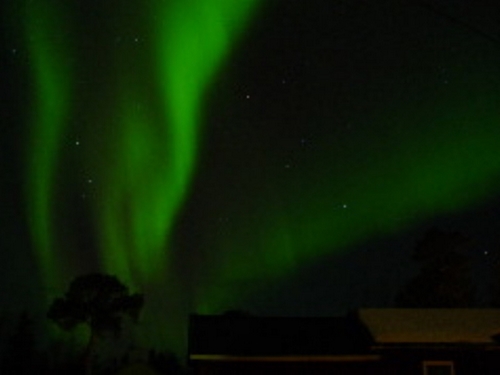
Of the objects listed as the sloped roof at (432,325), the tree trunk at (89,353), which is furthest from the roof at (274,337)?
the tree trunk at (89,353)

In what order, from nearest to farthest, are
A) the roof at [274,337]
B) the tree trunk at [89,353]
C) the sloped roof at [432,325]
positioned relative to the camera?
the sloped roof at [432,325] < the roof at [274,337] < the tree trunk at [89,353]

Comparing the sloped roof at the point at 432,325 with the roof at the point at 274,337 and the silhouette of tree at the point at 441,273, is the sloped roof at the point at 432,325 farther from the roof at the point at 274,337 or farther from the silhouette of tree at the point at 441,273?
Result: the silhouette of tree at the point at 441,273

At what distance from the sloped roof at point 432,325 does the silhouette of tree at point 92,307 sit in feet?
56.7

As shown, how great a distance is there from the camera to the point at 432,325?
25.4 metres

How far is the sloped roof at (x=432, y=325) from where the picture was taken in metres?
24.4

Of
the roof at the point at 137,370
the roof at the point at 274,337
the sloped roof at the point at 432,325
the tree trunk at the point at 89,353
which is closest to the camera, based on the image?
the sloped roof at the point at 432,325

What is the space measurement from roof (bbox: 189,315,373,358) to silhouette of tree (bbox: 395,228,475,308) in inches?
645

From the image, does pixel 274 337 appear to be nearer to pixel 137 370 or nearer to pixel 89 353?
pixel 137 370

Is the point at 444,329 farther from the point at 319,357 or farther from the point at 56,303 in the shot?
the point at 56,303

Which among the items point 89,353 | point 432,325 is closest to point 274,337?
point 432,325

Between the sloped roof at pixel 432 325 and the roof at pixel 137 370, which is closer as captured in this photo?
the sloped roof at pixel 432 325

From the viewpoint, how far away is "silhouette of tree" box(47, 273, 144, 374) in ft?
132

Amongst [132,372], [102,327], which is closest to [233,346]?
[132,372]

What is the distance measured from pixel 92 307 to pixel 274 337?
17.3 meters
